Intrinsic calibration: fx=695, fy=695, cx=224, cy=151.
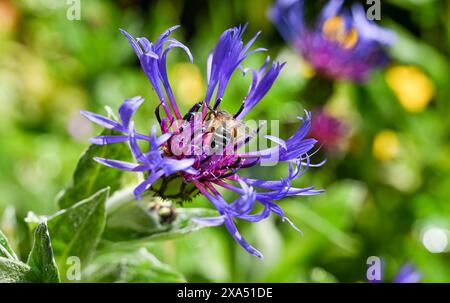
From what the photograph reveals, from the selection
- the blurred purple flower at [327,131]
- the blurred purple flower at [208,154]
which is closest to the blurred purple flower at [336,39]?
the blurred purple flower at [327,131]

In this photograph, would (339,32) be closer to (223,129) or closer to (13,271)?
(223,129)

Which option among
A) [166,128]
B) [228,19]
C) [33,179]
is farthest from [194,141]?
[228,19]

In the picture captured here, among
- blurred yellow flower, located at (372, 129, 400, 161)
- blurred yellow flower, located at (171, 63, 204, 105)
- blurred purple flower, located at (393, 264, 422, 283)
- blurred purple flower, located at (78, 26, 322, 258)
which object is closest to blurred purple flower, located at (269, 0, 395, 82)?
blurred yellow flower, located at (372, 129, 400, 161)

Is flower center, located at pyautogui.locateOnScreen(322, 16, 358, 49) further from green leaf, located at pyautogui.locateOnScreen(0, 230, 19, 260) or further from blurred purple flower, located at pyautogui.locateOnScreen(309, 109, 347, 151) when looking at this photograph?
green leaf, located at pyautogui.locateOnScreen(0, 230, 19, 260)

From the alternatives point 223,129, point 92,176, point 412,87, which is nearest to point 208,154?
point 223,129

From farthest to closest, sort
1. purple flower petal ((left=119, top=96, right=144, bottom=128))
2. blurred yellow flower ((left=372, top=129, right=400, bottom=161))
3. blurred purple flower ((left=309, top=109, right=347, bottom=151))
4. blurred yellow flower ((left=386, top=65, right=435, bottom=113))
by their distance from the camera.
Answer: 1. blurred yellow flower ((left=386, top=65, right=435, bottom=113))
2. blurred yellow flower ((left=372, top=129, right=400, bottom=161))
3. blurred purple flower ((left=309, top=109, right=347, bottom=151))
4. purple flower petal ((left=119, top=96, right=144, bottom=128))

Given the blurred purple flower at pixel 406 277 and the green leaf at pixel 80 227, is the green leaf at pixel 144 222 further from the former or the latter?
the blurred purple flower at pixel 406 277

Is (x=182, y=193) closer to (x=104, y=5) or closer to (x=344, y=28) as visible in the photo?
(x=344, y=28)

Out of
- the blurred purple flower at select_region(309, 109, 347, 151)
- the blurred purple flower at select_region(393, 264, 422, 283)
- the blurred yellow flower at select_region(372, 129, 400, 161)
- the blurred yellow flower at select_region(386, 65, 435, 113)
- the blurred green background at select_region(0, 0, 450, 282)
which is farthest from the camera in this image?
the blurred yellow flower at select_region(386, 65, 435, 113)
